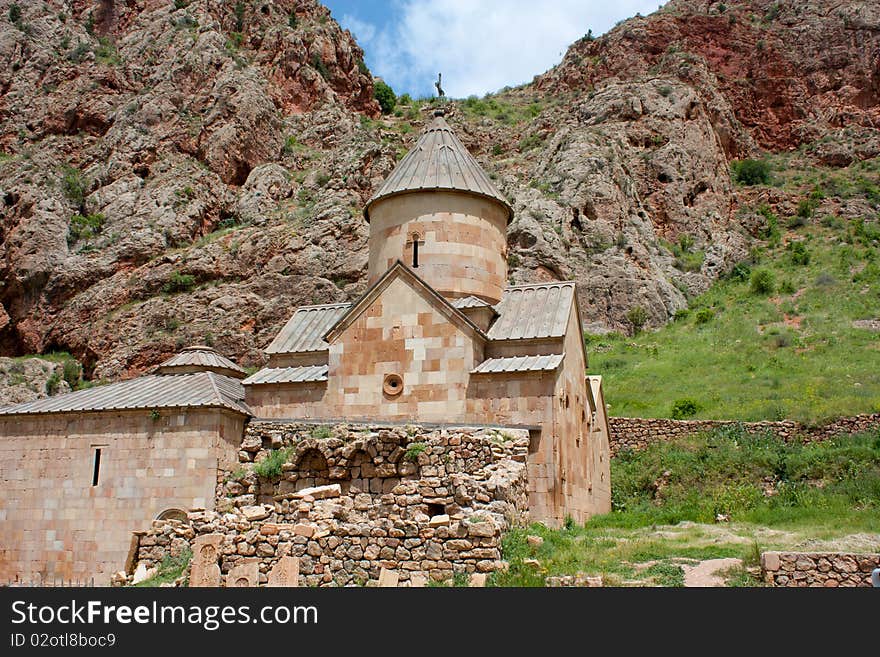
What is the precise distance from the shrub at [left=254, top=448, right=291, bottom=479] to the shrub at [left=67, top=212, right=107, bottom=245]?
66.2 feet

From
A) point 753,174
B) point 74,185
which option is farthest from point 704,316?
point 74,185

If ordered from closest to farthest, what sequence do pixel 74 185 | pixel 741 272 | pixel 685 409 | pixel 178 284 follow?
pixel 685 409, pixel 178 284, pixel 74 185, pixel 741 272

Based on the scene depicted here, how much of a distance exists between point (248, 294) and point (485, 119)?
768 inches

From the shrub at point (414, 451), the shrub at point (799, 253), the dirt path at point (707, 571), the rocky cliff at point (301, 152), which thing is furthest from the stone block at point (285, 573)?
the shrub at point (799, 253)

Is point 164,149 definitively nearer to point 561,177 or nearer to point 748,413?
point 561,177

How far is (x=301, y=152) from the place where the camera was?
32.9 m

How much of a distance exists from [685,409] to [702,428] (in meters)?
1.63

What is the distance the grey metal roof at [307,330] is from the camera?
13.9 m

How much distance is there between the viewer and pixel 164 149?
30828 millimetres

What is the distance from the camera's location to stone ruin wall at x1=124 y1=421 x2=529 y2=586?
27.5ft

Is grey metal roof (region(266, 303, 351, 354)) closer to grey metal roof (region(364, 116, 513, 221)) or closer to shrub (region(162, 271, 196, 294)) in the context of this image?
grey metal roof (region(364, 116, 513, 221))

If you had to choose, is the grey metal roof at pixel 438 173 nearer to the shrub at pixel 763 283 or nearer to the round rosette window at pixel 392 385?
the round rosette window at pixel 392 385

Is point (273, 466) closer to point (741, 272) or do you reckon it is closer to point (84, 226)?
point (84, 226)

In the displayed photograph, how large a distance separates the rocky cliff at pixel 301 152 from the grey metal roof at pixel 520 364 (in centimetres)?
1453
